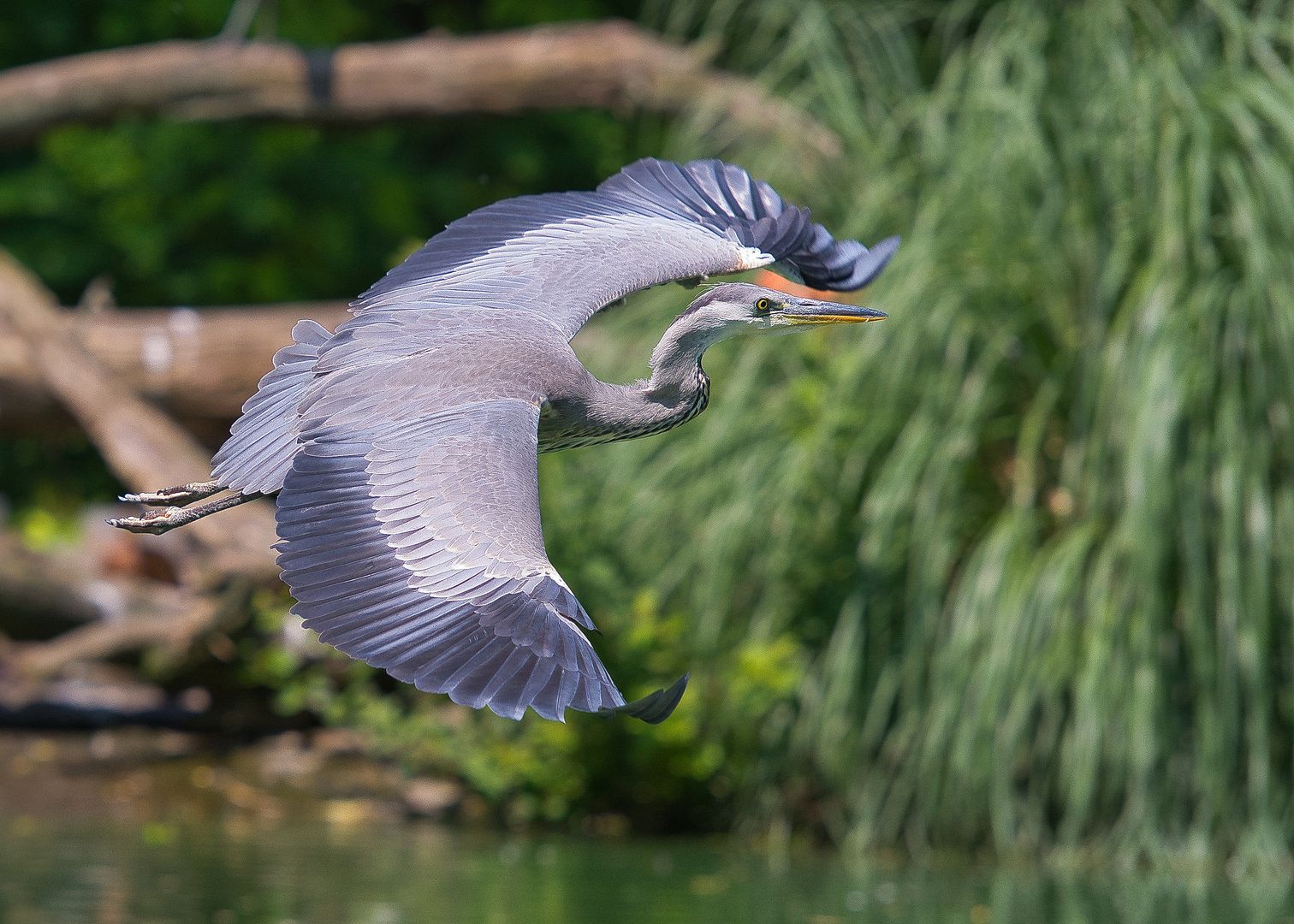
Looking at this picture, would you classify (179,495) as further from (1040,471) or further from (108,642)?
(1040,471)

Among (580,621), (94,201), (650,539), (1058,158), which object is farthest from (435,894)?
(94,201)

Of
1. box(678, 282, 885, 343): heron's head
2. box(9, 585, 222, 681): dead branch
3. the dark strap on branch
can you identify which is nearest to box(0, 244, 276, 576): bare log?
box(9, 585, 222, 681): dead branch

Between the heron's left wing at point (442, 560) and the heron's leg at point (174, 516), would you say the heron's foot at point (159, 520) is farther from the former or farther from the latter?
the heron's left wing at point (442, 560)

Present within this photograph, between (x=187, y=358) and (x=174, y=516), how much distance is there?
414cm

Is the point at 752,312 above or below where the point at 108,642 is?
above

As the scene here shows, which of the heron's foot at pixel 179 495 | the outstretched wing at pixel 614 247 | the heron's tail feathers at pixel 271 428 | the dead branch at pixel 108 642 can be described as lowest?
the dead branch at pixel 108 642

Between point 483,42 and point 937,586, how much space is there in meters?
3.99

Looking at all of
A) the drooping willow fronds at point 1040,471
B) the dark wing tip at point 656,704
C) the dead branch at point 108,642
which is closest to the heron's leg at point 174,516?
the dark wing tip at point 656,704

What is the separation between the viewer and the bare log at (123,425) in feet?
19.1

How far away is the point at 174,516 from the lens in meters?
3.30

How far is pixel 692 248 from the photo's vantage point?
12.0 feet

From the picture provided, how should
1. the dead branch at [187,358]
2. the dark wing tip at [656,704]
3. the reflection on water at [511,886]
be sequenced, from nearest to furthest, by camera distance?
the dark wing tip at [656,704] < the reflection on water at [511,886] < the dead branch at [187,358]

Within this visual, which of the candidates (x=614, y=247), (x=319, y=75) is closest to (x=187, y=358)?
(x=319, y=75)

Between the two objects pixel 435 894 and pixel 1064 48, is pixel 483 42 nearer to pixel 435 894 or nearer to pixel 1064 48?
pixel 1064 48
